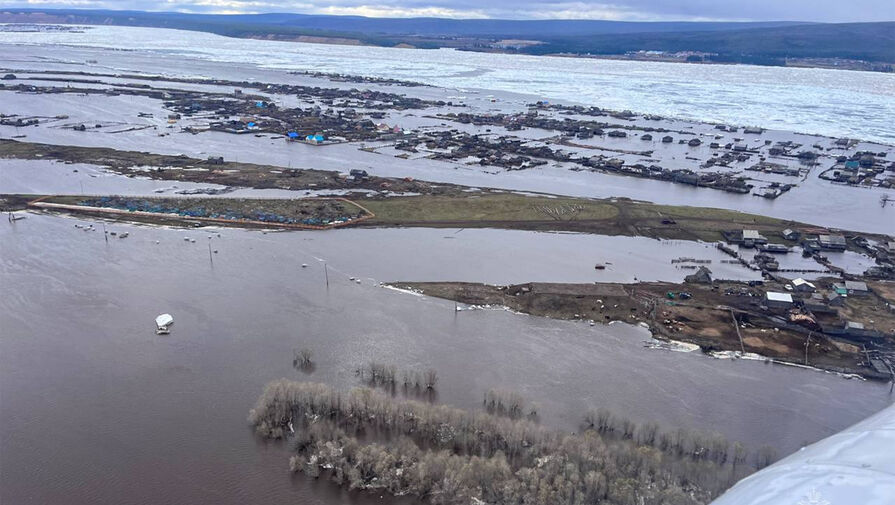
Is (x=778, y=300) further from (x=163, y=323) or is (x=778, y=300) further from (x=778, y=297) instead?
(x=163, y=323)

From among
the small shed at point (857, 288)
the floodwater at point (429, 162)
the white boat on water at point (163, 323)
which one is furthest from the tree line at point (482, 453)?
the floodwater at point (429, 162)

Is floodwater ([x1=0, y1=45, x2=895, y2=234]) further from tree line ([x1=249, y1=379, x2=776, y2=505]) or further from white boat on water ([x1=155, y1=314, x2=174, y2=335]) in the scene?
tree line ([x1=249, y1=379, x2=776, y2=505])

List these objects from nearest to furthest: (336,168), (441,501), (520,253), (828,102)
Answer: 1. (441,501)
2. (520,253)
3. (336,168)
4. (828,102)

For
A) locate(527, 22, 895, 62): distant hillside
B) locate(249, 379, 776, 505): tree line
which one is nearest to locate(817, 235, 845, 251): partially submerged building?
locate(249, 379, 776, 505): tree line

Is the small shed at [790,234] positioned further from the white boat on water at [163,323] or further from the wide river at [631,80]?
the wide river at [631,80]

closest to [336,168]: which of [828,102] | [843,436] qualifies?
[843,436]

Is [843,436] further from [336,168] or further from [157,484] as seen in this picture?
[336,168]
